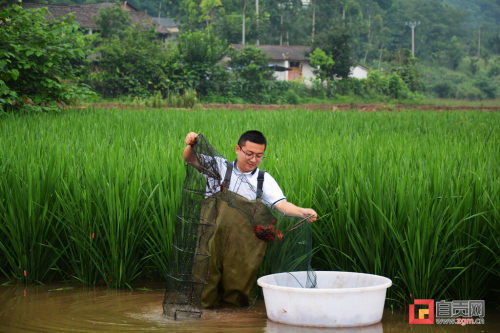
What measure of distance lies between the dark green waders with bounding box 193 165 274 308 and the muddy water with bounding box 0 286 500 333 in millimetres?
172

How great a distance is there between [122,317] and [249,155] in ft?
3.58

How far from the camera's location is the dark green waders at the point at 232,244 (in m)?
3.41

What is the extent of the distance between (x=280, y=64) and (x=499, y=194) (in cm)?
4844

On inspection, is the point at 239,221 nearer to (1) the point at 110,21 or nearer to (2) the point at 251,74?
(2) the point at 251,74

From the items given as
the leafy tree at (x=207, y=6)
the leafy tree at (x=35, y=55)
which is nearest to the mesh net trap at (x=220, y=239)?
the leafy tree at (x=35, y=55)

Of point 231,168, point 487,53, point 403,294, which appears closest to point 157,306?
point 231,168

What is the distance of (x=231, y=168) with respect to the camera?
3.51m

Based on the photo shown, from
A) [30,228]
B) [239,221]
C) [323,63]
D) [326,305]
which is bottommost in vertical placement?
[326,305]

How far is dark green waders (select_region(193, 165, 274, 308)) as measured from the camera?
11.2 feet

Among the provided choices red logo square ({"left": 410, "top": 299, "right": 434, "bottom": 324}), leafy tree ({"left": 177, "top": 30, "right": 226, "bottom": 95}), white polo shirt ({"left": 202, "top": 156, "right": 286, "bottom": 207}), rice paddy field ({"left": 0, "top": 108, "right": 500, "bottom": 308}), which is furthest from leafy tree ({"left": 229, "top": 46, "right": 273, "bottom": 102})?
red logo square ({"left": 410, "top": 299, "right": 434, "bottom": 324})

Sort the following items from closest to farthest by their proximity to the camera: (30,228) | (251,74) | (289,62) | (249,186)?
(249,186)
(30,228)
(251,74)
(289,62)

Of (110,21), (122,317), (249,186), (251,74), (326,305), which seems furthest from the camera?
(110,21)

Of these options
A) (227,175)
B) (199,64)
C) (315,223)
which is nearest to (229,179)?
(227,175)

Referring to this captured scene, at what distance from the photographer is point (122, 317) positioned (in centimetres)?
339
